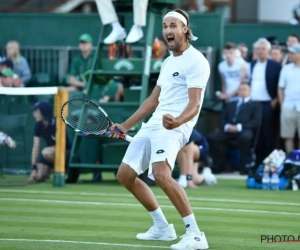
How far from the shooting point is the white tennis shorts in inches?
359

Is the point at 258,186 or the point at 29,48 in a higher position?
the point at 29,48

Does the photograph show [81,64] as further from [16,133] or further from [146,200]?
[146,200]

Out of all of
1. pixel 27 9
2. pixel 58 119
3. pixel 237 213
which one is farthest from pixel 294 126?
pixel 27 9

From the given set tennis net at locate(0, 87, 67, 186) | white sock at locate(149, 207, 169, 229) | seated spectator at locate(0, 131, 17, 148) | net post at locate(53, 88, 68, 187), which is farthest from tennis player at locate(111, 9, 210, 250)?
seated spectator at locate(0, 131, 17, 148)

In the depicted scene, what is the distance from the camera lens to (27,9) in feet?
97.9

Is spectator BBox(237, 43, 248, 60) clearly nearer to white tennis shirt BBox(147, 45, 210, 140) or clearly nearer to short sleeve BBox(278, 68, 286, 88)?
short sleeve BBox(278, 68, 286, 88)

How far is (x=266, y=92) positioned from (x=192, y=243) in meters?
9.65

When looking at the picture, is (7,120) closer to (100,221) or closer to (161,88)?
(100,221)

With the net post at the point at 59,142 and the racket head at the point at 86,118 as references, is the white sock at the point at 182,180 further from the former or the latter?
the racket head at the point at 86,118

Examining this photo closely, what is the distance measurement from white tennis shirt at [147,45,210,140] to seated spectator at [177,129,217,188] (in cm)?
592

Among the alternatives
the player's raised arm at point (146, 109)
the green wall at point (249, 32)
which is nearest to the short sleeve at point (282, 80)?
the green wall at point (249, 32)

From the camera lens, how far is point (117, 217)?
37.2 ft

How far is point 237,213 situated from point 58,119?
12.6 feet

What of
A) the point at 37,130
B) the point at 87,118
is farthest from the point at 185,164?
the point at 87,118
